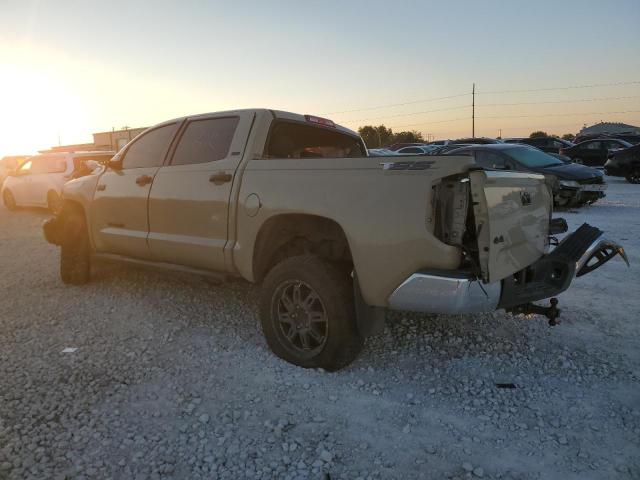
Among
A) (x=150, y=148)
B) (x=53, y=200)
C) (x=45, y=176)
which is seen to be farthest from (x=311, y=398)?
(x=45, y=176)

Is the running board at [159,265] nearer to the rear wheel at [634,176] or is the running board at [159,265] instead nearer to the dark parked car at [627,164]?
the dark parked car at [627,164]

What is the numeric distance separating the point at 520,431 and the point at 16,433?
2861 millimetres

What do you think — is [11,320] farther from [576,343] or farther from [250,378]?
[576,343]

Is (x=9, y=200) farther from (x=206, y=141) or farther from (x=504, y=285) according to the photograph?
(x=504, y=285)

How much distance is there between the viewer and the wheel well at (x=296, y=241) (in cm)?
349

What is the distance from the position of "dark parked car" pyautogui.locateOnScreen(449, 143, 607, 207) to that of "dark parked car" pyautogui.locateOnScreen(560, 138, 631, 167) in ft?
36.7

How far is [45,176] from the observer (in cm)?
1302

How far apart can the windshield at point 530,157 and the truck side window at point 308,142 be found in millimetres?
7623

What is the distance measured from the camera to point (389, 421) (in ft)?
9.44

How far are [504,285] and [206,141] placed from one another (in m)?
2.83

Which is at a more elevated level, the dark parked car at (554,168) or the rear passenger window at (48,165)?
the rear passenger window at (48,165)

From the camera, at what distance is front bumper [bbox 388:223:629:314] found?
2.81 m

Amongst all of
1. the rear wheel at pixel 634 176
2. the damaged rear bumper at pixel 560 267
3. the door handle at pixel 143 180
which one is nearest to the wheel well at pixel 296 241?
the damaged rear bumper at pixel 560 267

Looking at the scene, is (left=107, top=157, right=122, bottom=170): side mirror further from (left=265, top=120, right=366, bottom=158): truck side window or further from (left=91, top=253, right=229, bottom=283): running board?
(left=265, top=120, right=366, bottom=158): truck side window
